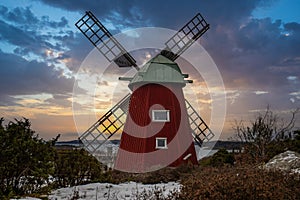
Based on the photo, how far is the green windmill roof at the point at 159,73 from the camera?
1838 cm

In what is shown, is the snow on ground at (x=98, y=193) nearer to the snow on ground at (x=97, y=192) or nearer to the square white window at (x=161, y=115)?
the snow on ground at (x=97, y=192)

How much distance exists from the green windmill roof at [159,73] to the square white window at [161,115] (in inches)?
57.6

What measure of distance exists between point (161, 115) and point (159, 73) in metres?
2.02

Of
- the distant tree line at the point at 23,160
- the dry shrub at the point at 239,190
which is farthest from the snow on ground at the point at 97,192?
the dry shrub at the point at 239,190

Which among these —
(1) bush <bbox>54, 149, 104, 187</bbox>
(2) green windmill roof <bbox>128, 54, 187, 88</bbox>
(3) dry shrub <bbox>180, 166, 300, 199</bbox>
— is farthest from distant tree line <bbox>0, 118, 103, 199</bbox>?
(2) green windmill roof <bbox>128, 54, 187, 88</bbox>

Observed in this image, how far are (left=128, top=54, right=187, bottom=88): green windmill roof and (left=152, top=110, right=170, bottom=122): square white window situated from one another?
1463 millimetres

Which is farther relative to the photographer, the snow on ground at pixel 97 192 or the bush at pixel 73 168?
the bush at pixel 73 168

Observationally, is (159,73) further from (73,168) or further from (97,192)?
(97,192)

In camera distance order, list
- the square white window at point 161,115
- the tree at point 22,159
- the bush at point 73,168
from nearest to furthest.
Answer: the tree at point 22,159, the bush at point 73,168, the square white window at point 161,115

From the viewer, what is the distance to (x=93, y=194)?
30.0ft

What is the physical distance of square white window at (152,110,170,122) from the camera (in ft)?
59.8

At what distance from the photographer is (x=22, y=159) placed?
320 inches

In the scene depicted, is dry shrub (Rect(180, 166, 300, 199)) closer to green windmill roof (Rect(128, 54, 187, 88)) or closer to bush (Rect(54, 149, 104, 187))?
bush (Rect(54, 149, 104, 187))

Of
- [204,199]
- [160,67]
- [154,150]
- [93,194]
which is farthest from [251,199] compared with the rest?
[160,67]
